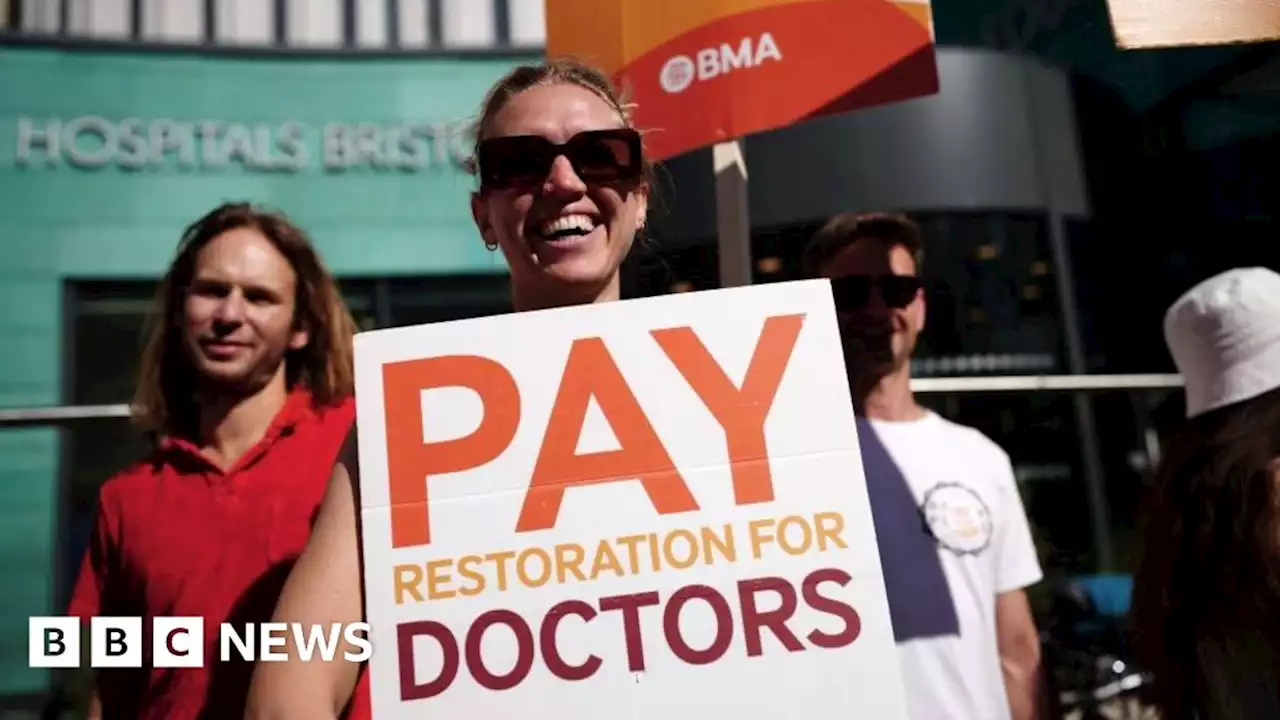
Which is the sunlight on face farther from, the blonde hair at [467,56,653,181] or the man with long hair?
the man with long hair

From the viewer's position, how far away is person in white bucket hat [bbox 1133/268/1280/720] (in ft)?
3.86

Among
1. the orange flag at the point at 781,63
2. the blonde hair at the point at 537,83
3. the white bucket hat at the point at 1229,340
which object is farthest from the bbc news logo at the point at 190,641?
the white bucket hat at the point at 1229,340

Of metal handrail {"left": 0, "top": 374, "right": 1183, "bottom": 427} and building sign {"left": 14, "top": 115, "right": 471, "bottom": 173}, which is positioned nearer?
metal handrail {"left": 0, "top": 374, "right": 1183, "bottom": 427}

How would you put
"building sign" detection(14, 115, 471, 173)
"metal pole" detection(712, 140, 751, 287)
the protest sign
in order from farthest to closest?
"building sign" detection(14, 115, 471, 173) < "metal pole" detection(712, 140, 751, 287) < the protest sign

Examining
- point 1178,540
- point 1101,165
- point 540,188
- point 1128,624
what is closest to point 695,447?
point 540,188

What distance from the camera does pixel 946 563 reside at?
142 cm

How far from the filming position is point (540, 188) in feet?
3.57

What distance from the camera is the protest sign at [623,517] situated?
2.88 ft

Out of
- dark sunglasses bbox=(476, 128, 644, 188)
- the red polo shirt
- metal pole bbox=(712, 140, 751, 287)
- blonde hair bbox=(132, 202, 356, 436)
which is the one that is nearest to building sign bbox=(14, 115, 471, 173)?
blonde hair bbox=(132, 202, 356, 436)

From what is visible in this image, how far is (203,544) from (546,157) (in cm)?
72

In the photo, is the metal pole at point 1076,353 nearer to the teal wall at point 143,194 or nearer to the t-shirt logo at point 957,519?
the t-shirt logo at point 957,519

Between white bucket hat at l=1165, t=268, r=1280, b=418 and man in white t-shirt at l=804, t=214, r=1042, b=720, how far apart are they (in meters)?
0.33

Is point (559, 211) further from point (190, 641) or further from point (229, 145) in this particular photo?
point (229, 145)

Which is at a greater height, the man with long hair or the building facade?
the building facade
